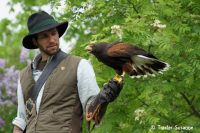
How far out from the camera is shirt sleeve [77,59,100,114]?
162 inches

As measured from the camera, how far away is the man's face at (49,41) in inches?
169

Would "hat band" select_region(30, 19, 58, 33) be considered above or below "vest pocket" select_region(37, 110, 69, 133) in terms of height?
above

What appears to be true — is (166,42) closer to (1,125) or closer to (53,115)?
(53,115)

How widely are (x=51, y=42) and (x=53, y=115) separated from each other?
526 mm

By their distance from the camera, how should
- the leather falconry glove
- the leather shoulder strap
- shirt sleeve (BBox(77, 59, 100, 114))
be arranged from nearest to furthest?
the leather falconry glove, shirt sleeve (BBox(77, 59, 100, 114)), the leather shoulder strap

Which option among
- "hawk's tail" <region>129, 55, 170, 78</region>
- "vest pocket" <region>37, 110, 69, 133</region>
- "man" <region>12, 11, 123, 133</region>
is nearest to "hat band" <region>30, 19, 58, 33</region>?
"man" <region>12, 11, 123, 133</region>

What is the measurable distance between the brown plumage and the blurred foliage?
1.17 meters

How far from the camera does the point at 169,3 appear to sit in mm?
5773

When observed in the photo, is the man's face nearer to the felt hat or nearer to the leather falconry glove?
the felt hat

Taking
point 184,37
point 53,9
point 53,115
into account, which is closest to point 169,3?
point 184,37

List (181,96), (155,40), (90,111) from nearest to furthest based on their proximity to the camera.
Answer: (90,111) → (155,40) → (181,96)

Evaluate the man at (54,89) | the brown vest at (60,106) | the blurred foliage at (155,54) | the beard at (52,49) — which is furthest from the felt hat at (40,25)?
the blurred foliage at (155,54)

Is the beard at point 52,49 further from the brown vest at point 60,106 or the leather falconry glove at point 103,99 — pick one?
the leather falconry glove at point 103,99

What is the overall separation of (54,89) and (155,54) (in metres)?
1.76
